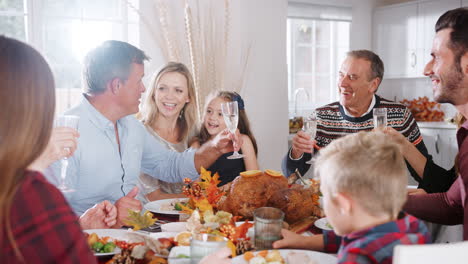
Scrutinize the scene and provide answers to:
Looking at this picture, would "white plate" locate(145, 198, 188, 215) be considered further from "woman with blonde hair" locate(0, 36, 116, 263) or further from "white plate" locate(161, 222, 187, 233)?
"woman with blonde hair" locate(0, 36, 116, 263)

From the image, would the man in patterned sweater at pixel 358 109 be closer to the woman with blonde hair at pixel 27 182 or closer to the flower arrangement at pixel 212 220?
the flower arrangement at pixel 212 220

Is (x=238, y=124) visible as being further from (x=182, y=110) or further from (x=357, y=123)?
(x=357, y=123)

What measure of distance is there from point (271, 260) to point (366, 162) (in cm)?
39

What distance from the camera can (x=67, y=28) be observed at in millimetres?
3828

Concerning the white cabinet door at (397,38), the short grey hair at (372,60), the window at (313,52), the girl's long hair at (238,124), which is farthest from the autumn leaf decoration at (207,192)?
the white cabinet door at (397,38)

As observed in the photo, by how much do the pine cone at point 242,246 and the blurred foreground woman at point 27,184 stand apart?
23.1 inches

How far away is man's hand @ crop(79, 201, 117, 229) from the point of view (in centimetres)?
169

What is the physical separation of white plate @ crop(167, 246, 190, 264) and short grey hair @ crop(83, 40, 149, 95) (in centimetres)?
124

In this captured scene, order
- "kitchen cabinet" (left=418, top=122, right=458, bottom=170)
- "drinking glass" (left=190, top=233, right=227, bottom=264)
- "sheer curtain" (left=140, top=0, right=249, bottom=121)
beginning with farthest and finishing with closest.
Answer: "kitchen cabinet" (left=418, top=122, right=458, bottom=170), "sheer curtain" (left=140, top=0, right=249, bottom=121), "drinking glass" (left=190, top=233, right=227, bottom=264)

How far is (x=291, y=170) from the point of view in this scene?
9.57 feet

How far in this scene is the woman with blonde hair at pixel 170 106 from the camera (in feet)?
10.6

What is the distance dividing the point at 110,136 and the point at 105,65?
35 cm

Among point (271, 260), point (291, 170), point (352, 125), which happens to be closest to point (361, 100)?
point (352, 125)

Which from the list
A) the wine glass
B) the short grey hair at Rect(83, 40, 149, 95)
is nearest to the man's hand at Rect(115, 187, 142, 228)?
the wine glass
